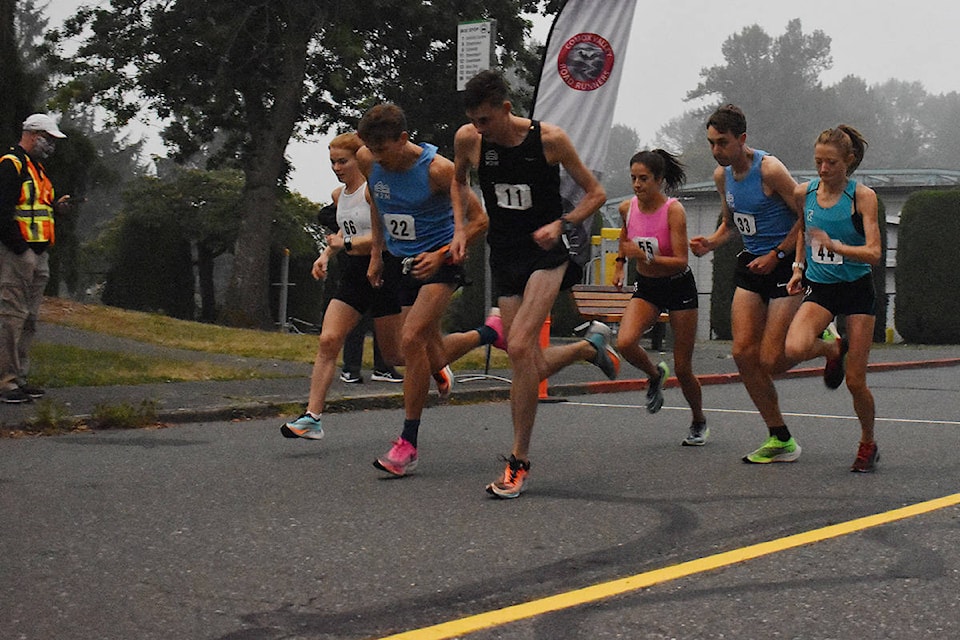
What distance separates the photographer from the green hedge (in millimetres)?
26297

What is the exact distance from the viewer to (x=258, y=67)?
2755 centimetres

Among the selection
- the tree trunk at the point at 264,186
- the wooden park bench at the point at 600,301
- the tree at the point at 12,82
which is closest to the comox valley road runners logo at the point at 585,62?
the wooden park bench at the point at 600,301

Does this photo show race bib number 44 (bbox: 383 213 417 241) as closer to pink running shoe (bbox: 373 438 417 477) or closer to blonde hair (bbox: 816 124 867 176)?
pink running shoe (bbox: 373 438 417 477)

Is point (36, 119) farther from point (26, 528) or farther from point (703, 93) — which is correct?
point (703, 93)

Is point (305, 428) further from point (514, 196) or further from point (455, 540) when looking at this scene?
point (455, 540)

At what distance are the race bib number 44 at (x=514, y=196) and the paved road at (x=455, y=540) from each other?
1366 mm

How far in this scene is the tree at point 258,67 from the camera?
26297 millimetres

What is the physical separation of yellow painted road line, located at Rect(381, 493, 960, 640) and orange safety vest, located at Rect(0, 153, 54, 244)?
6921 mm

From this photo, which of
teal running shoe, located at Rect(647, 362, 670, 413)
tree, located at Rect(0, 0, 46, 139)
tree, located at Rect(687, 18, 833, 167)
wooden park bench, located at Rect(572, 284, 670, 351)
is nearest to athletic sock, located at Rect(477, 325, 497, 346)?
teal running shoe, located at Rect(647, 362, 670, 413)

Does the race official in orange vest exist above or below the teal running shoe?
above

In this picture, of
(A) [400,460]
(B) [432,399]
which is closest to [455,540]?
(A) [400,460]

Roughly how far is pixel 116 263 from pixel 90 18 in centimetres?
526

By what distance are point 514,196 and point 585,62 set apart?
293 inches

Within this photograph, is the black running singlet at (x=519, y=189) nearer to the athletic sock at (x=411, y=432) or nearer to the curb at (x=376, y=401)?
the athletic sock at (x=411, y=432)
